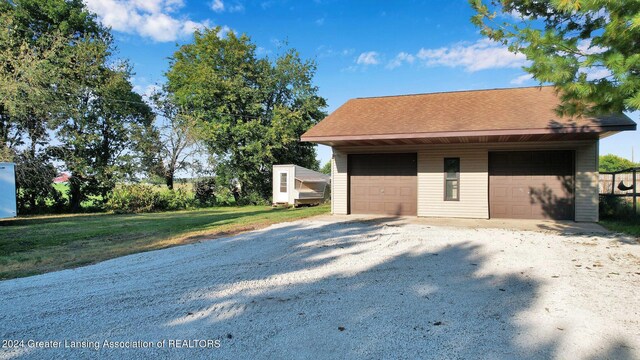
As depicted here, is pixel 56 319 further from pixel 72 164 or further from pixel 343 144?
pixel 72 164

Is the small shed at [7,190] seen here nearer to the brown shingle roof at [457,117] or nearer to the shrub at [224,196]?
the brown shingle roof at [457,117]

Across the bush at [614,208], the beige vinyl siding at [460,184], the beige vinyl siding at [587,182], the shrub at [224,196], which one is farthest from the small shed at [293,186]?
the bush at [614,208]

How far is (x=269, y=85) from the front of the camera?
80.8 ft

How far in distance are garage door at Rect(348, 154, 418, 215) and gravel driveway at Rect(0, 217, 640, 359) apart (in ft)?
18.8

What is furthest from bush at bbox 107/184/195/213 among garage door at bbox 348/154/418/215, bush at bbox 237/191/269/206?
garage door at bbox 348/154/418/215

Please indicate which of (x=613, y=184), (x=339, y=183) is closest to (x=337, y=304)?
(x=339, y=183)

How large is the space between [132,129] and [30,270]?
17.9m

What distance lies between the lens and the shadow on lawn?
115 inches

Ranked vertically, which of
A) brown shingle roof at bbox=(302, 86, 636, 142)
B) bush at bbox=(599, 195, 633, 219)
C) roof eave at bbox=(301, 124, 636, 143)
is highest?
brown shingle roof at bbox=(302, 86, 636, 142)

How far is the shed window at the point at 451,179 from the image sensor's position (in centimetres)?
1173

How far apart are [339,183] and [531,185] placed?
6.18 metres

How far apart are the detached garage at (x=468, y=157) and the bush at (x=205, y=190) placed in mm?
12914

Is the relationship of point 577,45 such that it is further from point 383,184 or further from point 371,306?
point 383,184

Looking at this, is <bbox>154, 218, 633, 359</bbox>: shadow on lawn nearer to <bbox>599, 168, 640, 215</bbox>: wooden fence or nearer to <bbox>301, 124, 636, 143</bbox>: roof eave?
<bbox>301, 124, 636, 143</bbox>: roof eave
